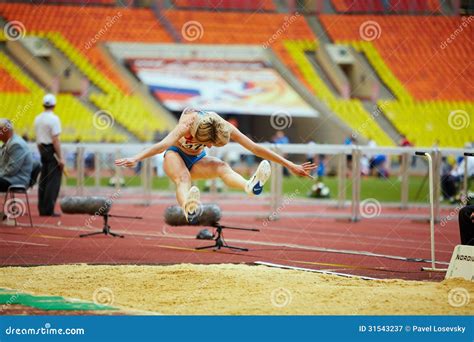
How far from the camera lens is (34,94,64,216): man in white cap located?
1684 centimetres

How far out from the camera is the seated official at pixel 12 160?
49.5ft

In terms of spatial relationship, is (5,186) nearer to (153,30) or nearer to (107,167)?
(107,167)

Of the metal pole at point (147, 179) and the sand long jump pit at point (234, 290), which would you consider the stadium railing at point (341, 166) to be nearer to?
the metal pole at point (147, 179)

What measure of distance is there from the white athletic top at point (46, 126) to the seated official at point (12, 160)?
1462 millimetres

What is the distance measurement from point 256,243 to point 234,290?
4.86 m

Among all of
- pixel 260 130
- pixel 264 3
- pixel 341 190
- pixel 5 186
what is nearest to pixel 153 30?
pixel 264 3

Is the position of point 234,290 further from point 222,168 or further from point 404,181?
point 404,181

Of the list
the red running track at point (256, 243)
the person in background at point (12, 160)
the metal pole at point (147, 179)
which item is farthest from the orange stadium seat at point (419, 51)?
the person in background at point (12, 160)

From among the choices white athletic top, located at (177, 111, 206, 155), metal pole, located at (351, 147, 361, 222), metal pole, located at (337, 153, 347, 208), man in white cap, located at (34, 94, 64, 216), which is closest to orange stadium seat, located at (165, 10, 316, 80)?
metal pole, located at (337, 153, 347, 208)

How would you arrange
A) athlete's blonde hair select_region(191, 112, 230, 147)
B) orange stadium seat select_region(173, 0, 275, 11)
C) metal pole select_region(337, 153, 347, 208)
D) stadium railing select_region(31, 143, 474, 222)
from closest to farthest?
athlete's blonde hair select_region(191, 112, 230, 147) < stadium railing select_region(31, 143, 474, 222) < metal pole select_region(337, 153, 347, 208) < orange stadium seat select_region(173, 0, 275, 11)

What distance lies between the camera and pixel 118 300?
8.63 meters

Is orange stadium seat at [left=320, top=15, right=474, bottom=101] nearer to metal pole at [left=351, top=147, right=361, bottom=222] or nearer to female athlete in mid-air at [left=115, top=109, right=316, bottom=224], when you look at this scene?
metal pole at [left=351, top=147, right=361, bottom=222]

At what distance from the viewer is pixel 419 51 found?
36.8 m

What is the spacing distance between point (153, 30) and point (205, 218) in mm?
27542
